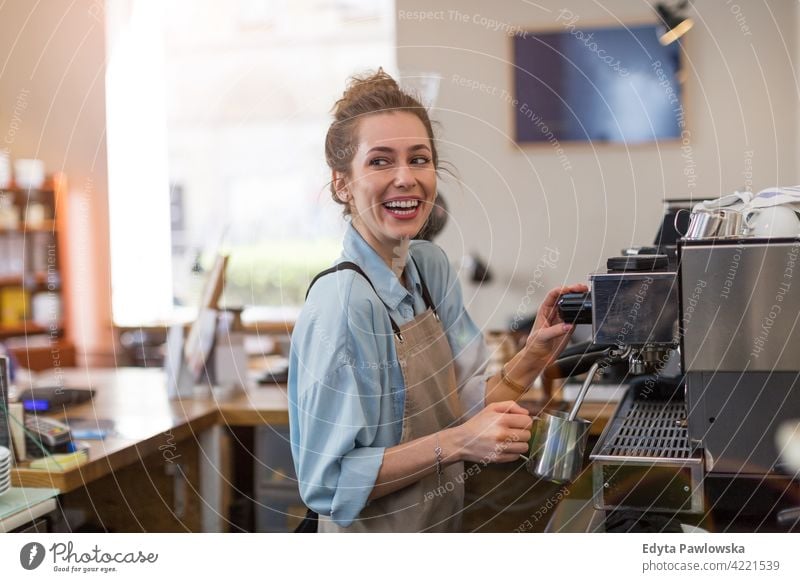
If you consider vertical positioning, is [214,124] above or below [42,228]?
above

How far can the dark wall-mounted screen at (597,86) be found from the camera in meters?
2.41

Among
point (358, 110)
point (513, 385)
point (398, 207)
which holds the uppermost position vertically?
point (358, 110)

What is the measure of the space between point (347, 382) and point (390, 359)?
9 centimetres

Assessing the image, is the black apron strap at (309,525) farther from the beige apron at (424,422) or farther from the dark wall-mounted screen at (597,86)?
the dark wall-mounted screen at (597,86)

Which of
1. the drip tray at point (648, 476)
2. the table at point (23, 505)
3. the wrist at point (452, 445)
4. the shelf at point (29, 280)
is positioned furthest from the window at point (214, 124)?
the drip tray at point (648, 476)

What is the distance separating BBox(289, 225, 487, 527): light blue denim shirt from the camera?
3.30 feet

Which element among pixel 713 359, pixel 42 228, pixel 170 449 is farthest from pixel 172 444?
pixel 42 228

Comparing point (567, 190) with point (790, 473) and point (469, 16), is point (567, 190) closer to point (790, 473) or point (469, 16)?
point (469, 16)

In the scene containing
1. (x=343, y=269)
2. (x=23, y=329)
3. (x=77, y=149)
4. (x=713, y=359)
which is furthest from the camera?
(x=77, y=149)

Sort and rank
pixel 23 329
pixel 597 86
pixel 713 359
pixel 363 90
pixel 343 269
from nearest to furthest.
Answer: pixel 713 359 → pixel 343 269 → pixel 363 90 → pixel 597 86 → pixel 23 329

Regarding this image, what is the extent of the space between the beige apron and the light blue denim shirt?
19mm

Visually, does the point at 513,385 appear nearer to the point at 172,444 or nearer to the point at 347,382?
the point at 347,382

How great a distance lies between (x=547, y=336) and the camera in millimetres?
1134
